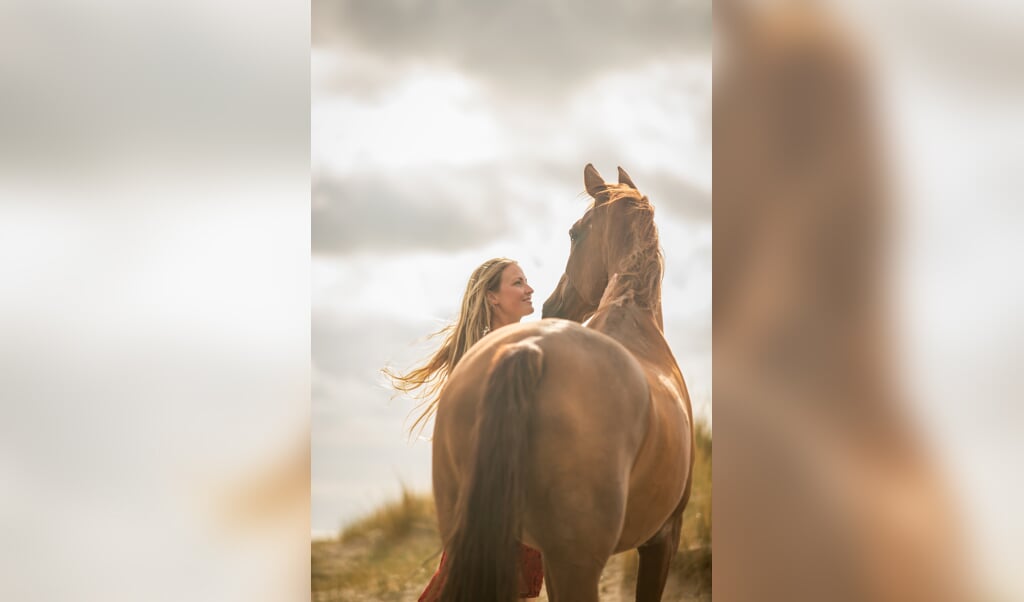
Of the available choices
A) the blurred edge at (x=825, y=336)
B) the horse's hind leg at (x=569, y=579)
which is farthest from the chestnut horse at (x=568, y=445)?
the blurred edge at (x=825, y=336)

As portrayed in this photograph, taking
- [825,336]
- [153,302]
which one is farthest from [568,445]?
[153,302]

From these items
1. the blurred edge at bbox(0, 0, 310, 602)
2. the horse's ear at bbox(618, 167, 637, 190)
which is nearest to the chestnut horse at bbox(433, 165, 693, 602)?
the horse's ear at bbox(618, 167, 637, 190)

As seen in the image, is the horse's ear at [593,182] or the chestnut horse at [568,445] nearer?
the chestnut horse at [568,445]

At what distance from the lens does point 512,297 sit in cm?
186

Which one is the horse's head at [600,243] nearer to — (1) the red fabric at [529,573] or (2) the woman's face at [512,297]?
(2) the woman's face at [512,297]

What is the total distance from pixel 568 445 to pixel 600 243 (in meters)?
0.49

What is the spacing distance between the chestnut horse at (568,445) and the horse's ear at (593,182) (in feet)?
0.17

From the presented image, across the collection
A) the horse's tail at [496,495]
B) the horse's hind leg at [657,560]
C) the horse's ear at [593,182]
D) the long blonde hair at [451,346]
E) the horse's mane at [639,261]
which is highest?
the horse's ear at [593,182]

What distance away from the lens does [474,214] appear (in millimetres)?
→ 1868

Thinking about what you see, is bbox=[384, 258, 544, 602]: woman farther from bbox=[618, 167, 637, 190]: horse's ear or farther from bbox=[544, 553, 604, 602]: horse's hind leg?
bbox=[618, 167, 637, 190]: horse's ear

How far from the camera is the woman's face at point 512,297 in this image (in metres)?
1.86

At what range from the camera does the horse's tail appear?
5.40 ft

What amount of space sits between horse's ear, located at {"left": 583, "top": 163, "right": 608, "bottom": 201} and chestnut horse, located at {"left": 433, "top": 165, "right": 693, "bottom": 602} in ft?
0.17

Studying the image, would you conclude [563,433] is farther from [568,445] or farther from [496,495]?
[496,495]
